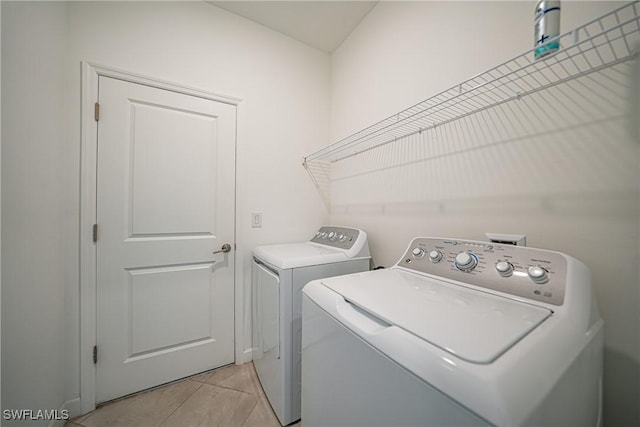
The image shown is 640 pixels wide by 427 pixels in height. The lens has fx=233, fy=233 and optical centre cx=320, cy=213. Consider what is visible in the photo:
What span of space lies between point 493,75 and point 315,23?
1.52m

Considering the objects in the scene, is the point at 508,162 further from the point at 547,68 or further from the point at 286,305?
the point at 286,305

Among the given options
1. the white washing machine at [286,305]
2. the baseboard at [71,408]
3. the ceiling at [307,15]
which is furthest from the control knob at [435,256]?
the baseboard at [71,408]

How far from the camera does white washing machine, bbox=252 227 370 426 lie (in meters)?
1.25

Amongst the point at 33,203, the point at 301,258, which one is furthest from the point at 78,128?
the point at 301,258

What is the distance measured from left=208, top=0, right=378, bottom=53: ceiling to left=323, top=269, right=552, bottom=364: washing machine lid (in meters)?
1.99

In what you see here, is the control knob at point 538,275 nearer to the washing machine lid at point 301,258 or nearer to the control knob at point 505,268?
the control knob at point 505,268

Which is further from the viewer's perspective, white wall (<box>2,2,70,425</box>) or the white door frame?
the white door frame

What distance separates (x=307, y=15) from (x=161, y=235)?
199 cm

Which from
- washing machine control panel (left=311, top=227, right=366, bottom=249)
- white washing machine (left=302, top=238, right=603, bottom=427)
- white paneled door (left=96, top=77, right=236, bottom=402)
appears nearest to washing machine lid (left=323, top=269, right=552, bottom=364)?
white washing machine (left=302, top=238, right=603, bottom=427)

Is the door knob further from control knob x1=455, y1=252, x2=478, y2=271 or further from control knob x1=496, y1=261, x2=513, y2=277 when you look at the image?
control knob x1=496, y1=261, x2=513, y2=277

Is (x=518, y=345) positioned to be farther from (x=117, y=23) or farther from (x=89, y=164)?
(x=117, y=23)

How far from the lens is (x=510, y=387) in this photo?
0.40 metres

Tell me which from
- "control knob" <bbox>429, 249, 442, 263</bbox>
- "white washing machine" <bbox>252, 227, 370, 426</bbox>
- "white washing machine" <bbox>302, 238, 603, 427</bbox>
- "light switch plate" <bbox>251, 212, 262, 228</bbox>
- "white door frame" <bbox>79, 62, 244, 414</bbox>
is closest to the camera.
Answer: "white washing machine" <bbox>302, 238, 603, 427</bbox>

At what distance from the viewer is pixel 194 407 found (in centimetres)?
141
